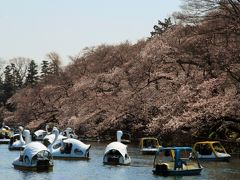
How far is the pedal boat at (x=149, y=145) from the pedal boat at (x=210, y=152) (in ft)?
14.5

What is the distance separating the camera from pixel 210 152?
3634 cm

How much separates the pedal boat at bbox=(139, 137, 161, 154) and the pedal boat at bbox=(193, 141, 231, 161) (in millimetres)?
4433

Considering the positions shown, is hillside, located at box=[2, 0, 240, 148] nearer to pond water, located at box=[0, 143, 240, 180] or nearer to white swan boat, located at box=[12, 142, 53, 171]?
pond water, located at box=[0, 143, 240, 180]

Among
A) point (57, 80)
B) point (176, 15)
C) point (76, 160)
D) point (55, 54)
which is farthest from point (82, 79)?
point (76, 160)

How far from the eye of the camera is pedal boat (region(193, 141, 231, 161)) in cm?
3550

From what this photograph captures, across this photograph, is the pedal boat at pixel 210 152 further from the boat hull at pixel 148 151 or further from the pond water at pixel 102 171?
the boat hull at pixel 148 151

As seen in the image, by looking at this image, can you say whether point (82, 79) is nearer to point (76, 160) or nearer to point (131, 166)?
point (76, 160)

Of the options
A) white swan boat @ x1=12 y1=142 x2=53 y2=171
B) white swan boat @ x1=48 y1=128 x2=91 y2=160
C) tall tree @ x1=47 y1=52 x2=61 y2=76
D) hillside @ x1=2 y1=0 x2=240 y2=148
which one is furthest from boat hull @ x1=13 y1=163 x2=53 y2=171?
tall tree @ x1=47 y1=52 x2=61 y2=76

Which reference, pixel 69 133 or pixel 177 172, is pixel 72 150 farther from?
pixel 177 172

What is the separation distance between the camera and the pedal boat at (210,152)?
116 ft

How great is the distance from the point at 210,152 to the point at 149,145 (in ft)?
27.8

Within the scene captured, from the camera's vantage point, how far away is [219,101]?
38719 mm

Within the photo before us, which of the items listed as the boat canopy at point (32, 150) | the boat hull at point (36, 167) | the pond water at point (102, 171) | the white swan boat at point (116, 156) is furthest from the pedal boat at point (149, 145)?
the boat canopy at point (32, 150)

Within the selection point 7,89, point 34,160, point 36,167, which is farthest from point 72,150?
point 7,89
